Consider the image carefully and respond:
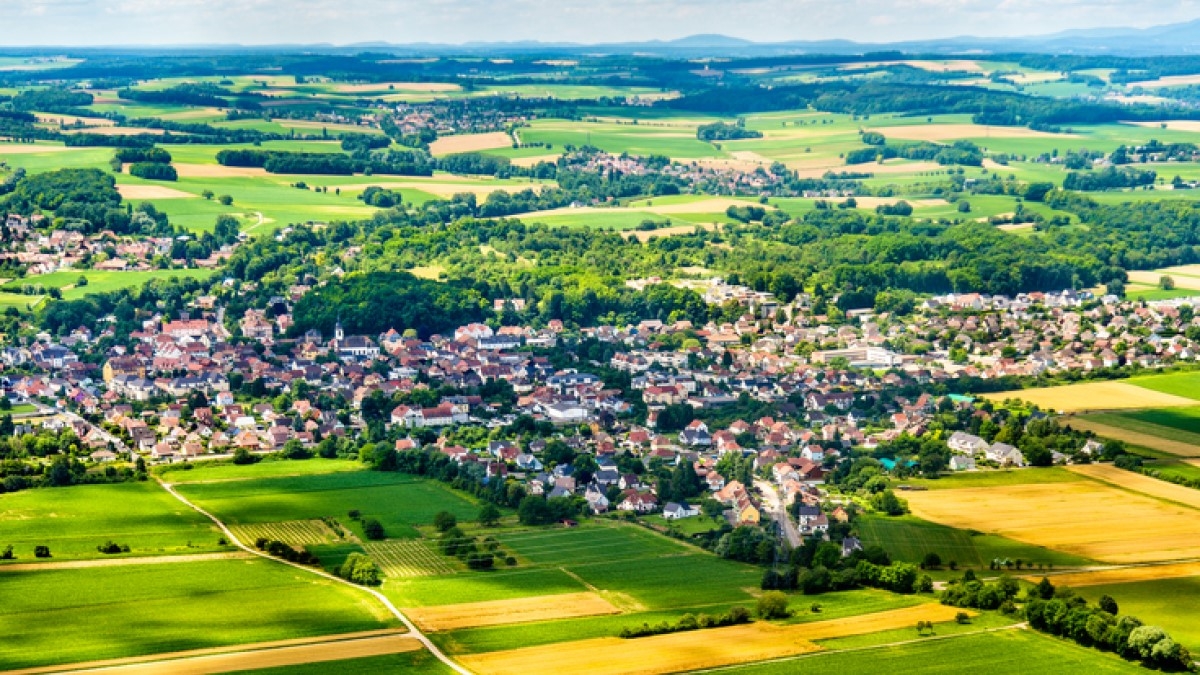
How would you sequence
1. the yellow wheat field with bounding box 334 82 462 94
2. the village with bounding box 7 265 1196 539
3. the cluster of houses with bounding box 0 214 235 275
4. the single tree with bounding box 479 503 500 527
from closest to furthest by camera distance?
the single tree with bounding box 479 503 500 527 < the village with bounding box 7 265 1196 539 < the cluster of houses with bounding box 0 214 235 275 < the yellow wheat field with bounding box 334 82 462 94

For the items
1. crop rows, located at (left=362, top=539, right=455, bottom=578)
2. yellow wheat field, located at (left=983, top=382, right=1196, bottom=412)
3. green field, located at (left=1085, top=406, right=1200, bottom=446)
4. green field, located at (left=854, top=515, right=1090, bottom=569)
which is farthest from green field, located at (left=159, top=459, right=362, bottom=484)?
green field, located at (left=1085, top=406, right=1200, bottom=446)

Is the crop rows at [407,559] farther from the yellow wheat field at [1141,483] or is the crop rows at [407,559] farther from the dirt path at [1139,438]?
the dirt path at [1139,438]

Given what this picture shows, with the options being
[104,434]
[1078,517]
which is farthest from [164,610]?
[1078,517]

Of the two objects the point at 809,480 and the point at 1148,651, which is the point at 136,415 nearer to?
the point at 809,480

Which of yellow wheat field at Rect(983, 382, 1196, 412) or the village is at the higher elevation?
yellow wheat field at Rect(983, 382, 1196, 412)

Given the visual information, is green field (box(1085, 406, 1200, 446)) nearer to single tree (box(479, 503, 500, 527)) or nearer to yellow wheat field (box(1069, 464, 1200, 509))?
yellow wheat field (box(1069, 464, 1200, 509))

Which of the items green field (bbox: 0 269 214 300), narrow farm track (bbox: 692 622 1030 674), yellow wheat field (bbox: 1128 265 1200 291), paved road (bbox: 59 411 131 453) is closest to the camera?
narrow farm track (bbox: 692 622 1030 674)
